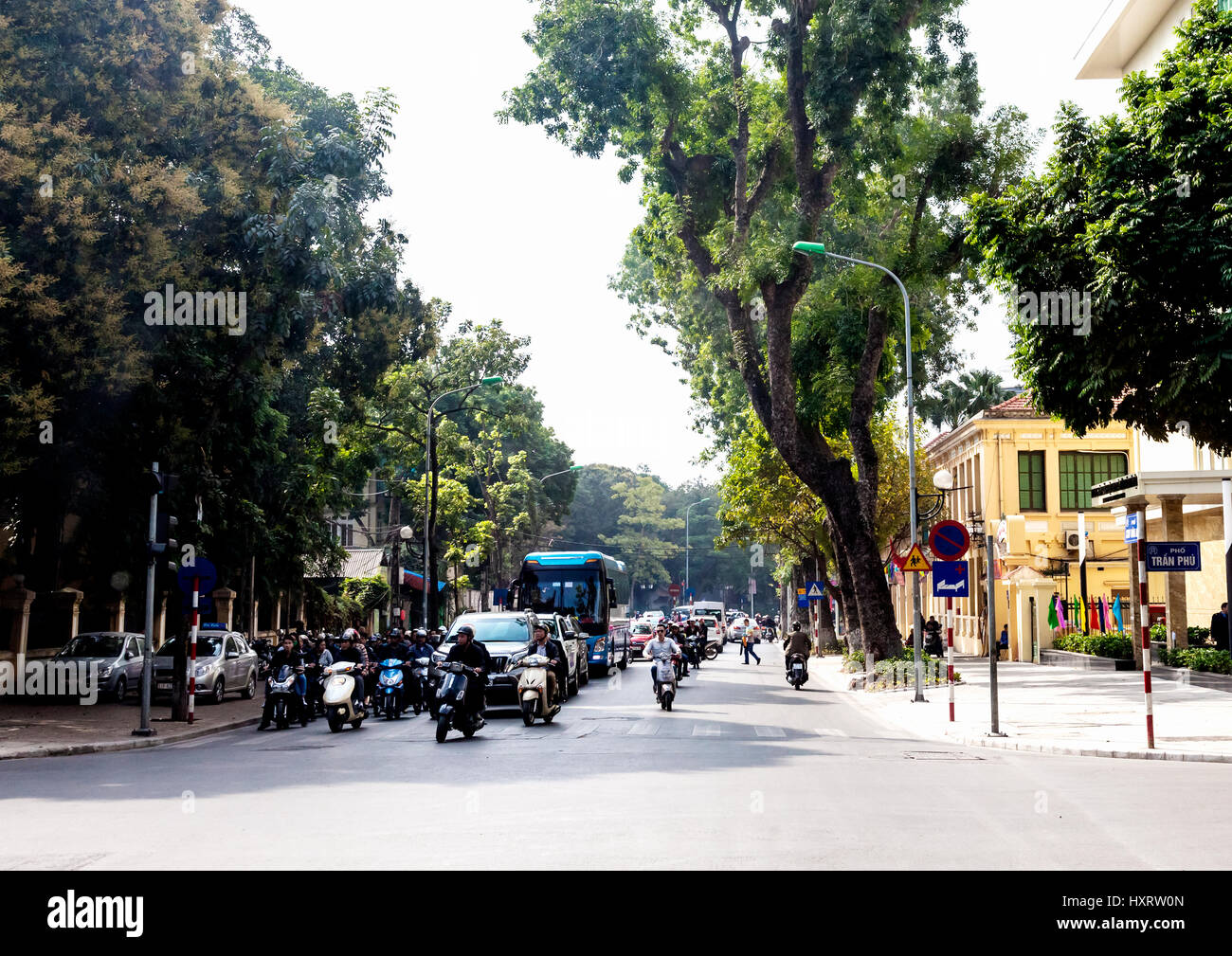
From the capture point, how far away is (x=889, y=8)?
27.4 metres

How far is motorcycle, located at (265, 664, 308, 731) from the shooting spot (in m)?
20.7

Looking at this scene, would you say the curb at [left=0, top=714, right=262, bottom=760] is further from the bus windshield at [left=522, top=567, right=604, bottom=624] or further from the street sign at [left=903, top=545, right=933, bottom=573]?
the bus windshield at [left=522, top=567, right=604, bottom=624]

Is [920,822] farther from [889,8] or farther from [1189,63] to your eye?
[889,8]

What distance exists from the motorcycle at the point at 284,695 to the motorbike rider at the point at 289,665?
0.12ft

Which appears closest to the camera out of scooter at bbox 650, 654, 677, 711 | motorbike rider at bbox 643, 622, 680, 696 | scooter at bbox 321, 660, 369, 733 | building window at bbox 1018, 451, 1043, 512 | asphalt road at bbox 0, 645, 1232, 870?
asphalt road at bbox 0, 645, 1232, 870

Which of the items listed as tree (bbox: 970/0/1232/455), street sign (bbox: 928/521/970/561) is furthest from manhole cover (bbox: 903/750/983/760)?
tree (bbox: 970/0/1232/455)

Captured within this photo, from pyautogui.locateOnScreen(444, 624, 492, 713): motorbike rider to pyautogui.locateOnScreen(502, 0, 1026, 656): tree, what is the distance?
14.0 m

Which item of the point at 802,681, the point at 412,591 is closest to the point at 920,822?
the point at 802,681

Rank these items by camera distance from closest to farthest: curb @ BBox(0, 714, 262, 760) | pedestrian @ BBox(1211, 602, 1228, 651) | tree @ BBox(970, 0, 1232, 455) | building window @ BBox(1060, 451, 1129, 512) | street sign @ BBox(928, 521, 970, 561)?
tree @ BBox(970, 0, 1232, 455) → curb @ BBox(0, 714, 262, 760) → street sign @ BBox(928, 521, 970, 561) → pedestrian @ BBox(1211, 602, 1228, 651) → building window @ BBox(1060, 451, 1129, 512)

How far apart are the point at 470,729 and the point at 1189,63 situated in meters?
12.9

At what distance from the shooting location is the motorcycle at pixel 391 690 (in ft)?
74.1

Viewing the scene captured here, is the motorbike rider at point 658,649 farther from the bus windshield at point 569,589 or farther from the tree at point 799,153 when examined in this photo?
the bus windshield at point 569,589

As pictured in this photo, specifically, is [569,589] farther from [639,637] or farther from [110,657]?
[639,637]

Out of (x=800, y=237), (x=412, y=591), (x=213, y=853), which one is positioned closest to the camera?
(x=213, y=853)
